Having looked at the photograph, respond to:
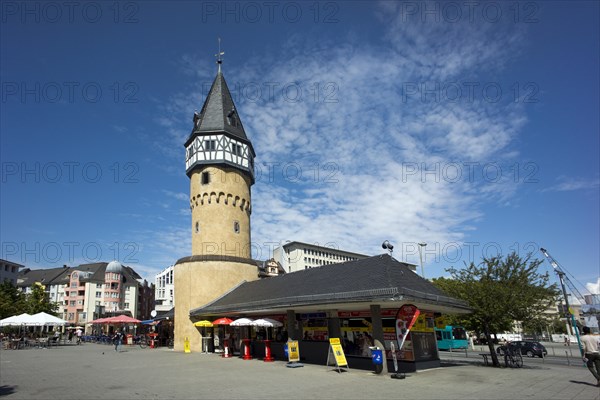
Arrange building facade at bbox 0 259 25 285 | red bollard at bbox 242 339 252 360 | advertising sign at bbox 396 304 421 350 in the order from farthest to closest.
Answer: building facade at bbox 0 259 25 285
red bollard at bbox 242 339 252 360
advertising sign at bbox 396 304 421 350

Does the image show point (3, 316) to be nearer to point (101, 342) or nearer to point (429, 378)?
point (101, 342)

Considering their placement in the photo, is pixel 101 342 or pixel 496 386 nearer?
pixel 496 386

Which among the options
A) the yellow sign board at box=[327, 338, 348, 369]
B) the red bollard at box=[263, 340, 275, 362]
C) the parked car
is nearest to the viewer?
the yellow sign board at box=[327, 338, 348, 369]

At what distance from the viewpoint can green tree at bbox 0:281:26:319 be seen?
49094 millimetres

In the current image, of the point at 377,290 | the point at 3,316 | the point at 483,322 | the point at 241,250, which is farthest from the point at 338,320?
the point at 3,316

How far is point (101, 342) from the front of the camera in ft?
168

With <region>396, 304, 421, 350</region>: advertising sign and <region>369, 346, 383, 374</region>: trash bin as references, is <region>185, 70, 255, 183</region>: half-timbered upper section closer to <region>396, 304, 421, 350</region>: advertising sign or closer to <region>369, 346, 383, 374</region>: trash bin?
<region>396, 304, 421, 350</region>: advertising sign

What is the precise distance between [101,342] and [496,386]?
52.3 metres

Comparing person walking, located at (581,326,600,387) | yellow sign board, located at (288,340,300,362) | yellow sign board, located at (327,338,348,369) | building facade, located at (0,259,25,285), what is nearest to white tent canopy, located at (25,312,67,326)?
yellow sign board, located at (288,340,300,362)

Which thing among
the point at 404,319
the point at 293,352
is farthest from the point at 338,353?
the point at 293,352

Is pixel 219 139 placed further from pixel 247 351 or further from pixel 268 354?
pixel 268 354

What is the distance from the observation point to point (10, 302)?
167 ft

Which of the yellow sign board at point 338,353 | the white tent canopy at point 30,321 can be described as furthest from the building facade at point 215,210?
the yellow sign board at point 338,353

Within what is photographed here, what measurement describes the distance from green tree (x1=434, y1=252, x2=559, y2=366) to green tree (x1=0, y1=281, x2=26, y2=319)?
5488 centimetres
